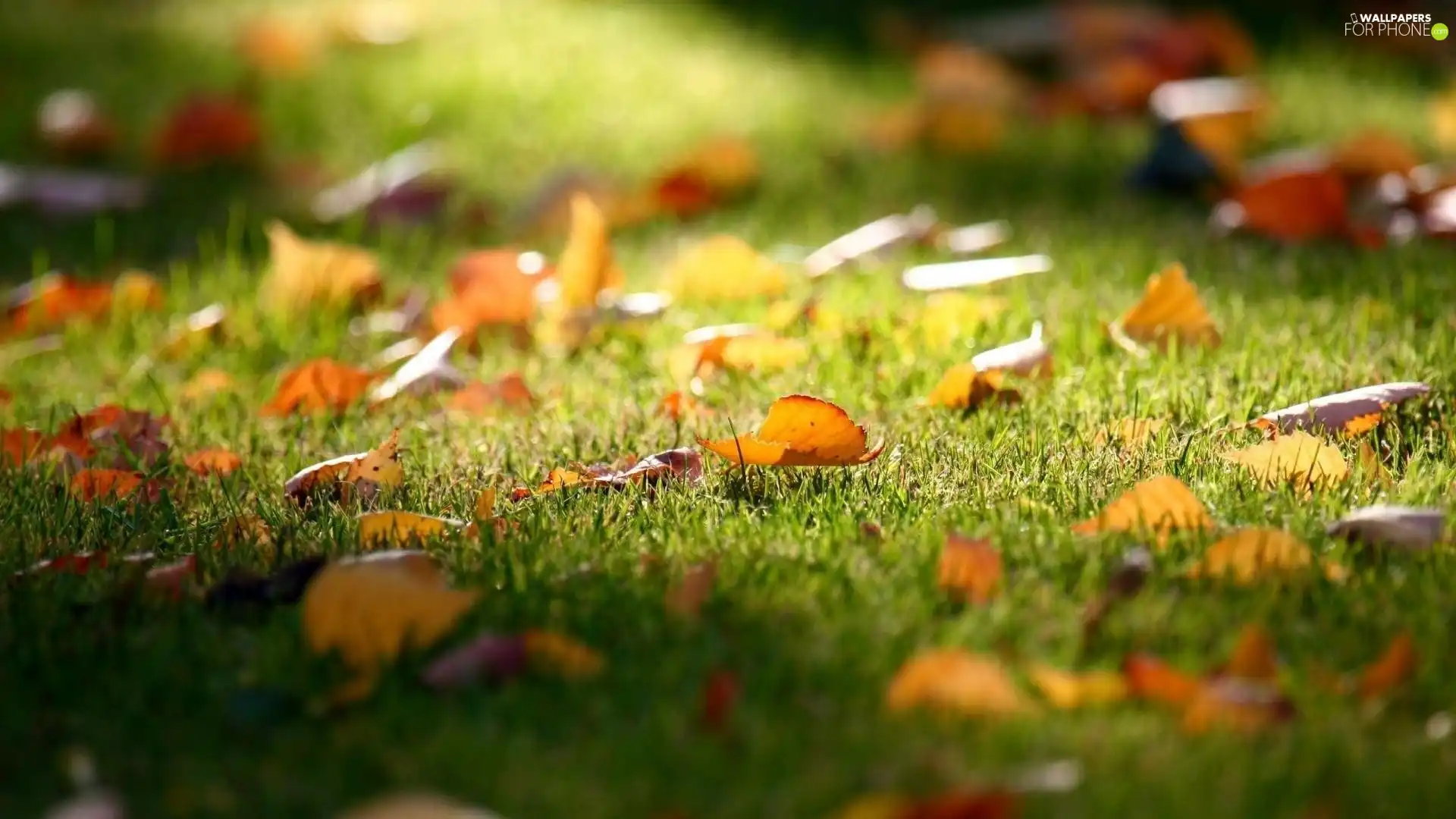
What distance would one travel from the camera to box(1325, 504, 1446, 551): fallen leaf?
73.5 inches

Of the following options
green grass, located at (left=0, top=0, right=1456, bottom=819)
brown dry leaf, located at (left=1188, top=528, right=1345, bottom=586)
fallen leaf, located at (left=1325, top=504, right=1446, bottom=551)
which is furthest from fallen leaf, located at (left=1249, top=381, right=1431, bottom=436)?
brown dry leaf, located at (left=1188, top=528, right=1345, bottom=586)

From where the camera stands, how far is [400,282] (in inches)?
141

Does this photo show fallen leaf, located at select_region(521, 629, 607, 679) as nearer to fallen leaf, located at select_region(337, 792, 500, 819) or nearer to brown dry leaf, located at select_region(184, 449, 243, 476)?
fallen leaf, located at select_region(337, 792, 500, 819)

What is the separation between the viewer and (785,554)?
190cm

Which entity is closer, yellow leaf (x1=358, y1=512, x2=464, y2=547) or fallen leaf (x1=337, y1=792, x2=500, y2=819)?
fallen leaf (x1=337, y1=792, x2=500, y2=819)

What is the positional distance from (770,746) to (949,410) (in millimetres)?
1075

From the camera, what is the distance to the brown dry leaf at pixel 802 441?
207cm

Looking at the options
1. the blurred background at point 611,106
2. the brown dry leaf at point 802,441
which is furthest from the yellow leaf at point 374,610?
the blurred background at point 611,106

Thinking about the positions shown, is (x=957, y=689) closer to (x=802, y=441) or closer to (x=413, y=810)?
(x=413, y=810)

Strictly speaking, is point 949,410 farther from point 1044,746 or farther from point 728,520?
point 1044,746

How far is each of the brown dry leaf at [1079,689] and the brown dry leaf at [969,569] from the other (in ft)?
0.71

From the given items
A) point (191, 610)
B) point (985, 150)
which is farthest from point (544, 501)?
point (985, 150)

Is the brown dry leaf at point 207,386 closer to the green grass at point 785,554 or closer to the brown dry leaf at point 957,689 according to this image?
the green grass at point 785,554

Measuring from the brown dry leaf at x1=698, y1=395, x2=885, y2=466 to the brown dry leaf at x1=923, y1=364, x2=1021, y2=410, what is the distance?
34 centimetres
